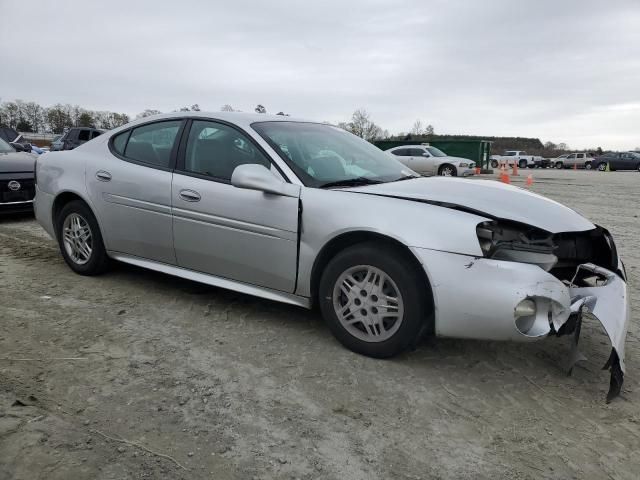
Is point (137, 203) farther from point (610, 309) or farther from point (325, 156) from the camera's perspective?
point (610, 309)

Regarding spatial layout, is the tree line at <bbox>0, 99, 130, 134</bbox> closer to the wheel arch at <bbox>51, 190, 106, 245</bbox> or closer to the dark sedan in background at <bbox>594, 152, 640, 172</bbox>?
the dark sedan in background at <bbox>594, 152, 640, 172</bbox>

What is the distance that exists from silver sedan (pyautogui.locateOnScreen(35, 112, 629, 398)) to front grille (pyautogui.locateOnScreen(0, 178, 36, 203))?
12.0 feet

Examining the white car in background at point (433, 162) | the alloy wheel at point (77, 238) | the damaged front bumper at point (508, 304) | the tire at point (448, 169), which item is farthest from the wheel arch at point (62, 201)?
the tire at point (448, 169)

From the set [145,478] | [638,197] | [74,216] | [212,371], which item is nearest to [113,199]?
[74,216]

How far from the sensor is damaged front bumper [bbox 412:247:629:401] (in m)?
2.68

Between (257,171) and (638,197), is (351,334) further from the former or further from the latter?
(638,197)

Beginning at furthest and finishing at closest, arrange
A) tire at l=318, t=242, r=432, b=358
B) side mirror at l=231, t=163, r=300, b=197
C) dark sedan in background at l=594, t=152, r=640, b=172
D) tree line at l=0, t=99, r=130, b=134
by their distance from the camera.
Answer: tree line at l=0, t=99, r=130, b=134
dark sedan in background at l=594, t=152, r=640, b=172
side mirror at l=231, t=163, r=300, b=197
tire at l=318, t=242, r=432, b=358

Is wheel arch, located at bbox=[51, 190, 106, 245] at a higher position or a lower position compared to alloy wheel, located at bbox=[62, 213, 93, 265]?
higher

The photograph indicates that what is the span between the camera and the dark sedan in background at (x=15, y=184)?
7.31m

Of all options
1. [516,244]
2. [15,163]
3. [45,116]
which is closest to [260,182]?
[516,244]

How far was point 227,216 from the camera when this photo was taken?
3510mm

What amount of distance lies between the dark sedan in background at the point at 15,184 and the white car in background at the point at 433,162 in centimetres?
1508

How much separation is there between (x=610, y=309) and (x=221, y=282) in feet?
8.05

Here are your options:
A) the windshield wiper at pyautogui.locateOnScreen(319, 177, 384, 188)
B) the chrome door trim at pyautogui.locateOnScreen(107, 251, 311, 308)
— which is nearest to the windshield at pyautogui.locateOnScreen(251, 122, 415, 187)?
the windshield wiper at pyautogui.locateOnScreen(319, 177, 384, 188)
